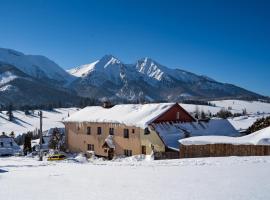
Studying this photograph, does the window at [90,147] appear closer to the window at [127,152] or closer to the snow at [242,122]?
the window at [127,152]

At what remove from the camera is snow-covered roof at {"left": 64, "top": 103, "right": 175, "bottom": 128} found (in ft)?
158

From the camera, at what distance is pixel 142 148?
4712 cm

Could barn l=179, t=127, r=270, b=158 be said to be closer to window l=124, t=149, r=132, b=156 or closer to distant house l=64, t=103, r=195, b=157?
distant house l=64, t=103, r=195, b=157

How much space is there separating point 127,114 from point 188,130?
8525 mm

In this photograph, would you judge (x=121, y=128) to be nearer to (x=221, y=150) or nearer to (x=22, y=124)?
(x=221, y=150)

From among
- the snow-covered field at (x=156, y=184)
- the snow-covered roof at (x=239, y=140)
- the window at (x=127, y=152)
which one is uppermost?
the snow-covered roof at (x=239, y=140)

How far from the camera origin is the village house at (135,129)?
4584 cm

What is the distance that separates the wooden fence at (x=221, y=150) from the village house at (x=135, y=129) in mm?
6290

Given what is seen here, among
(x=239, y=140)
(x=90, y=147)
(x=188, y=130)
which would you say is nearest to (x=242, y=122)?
(x=90, y=147)

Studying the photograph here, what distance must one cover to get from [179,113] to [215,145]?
16211mm

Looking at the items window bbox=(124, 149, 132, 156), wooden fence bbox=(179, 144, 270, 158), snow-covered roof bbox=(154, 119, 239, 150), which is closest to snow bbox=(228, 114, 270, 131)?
snow-covered roof bbox=(154, 119, 239, 150)

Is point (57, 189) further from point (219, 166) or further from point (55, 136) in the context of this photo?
point (55, 136)

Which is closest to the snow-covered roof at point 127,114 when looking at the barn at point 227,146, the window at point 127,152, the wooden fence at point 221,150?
the window at point 127,152

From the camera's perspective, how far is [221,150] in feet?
115
